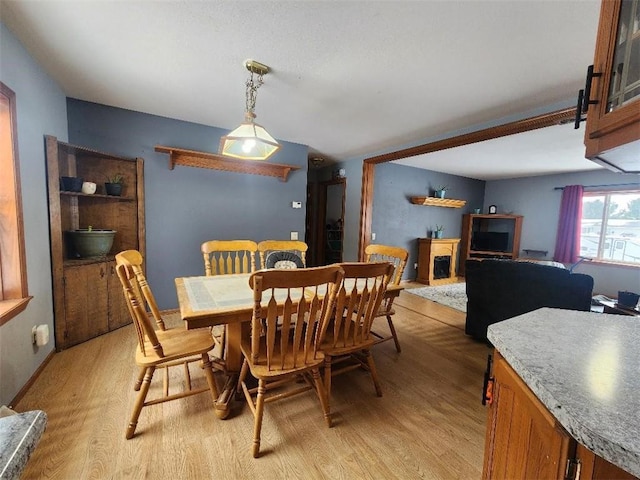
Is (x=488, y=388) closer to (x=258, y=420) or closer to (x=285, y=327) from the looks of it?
(x=285, y=327)

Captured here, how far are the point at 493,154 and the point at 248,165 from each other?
12.0 ft

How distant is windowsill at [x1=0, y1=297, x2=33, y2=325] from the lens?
1.51 m

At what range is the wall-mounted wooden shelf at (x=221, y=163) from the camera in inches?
119

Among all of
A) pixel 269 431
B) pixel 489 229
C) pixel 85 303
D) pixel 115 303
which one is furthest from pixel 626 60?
pixel 489 229

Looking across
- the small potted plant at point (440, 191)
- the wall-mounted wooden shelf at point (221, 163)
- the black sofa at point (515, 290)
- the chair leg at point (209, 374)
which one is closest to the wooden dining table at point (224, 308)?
the chair leg at point (209, 374)

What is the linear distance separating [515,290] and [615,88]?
1905 millimetres

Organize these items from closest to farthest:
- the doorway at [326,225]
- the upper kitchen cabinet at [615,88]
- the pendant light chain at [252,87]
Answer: the upper kitchen cabinet at [615,88] < the pendant light chain at [252,87] < the doorway at [326,225]

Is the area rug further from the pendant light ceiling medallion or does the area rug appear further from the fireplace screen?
the pendant light ceiling medallion

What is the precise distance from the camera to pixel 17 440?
0.70 meters

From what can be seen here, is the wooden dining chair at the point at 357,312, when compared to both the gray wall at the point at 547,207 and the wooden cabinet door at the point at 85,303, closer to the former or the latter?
the wooden cabinet door at the point at 85,303

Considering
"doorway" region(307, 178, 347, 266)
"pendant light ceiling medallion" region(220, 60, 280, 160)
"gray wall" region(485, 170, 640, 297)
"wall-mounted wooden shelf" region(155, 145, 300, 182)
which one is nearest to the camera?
"pendant light ceiling medallion" region(220, 60, 280, 160)

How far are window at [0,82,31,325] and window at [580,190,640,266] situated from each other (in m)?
7.80

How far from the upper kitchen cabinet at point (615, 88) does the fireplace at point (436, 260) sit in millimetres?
4373

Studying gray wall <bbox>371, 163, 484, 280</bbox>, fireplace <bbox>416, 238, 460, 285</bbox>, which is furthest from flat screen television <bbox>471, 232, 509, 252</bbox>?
fireplace <bbox>416, 238, 460, 285</bbox>
